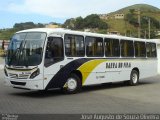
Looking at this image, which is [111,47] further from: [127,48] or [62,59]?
[62,59]

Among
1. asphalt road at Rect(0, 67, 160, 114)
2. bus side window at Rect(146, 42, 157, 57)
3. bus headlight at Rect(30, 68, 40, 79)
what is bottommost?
asphalt road at Rect(0, 67, 160, 114)

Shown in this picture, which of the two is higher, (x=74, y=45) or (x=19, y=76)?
(x=74, y=45)

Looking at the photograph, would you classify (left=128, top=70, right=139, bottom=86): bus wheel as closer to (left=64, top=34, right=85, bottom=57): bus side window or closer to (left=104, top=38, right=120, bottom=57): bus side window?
(left=104, top=38, right=120, bottom=57): bus side window

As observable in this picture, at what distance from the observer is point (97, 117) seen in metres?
11.3

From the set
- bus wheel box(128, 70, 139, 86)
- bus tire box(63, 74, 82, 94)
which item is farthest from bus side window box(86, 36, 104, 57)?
bus wheel box(128, 70, 139, 86)

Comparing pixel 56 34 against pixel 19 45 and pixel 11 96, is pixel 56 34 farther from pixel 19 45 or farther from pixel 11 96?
pixel 11 96

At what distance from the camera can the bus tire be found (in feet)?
57.0

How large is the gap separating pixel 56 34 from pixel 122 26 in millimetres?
114805

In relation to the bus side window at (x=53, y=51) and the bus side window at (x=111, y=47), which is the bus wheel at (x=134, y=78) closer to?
the bus side window at (x=111, y=47)

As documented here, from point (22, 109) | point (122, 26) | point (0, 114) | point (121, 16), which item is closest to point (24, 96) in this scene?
point (22, 109)

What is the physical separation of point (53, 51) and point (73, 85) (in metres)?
1.97

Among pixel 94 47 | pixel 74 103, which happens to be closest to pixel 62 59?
pixel 94 47

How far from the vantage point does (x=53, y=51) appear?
16516 mm

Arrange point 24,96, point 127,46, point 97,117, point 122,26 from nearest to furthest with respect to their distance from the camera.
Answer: point 97,117 → point 24,96 → point 127,46 → point 122,26
